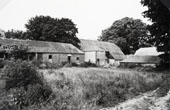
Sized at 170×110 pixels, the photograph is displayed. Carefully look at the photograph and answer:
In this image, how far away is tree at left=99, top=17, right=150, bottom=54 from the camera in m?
57.4

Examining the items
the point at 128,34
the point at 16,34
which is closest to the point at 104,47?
the point at 128,34

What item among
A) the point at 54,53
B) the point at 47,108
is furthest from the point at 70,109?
the point at 54,53

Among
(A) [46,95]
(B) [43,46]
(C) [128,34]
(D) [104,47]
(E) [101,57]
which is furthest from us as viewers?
(C) [128,34]

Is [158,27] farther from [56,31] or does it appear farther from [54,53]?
[56,31]

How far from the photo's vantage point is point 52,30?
42250mm

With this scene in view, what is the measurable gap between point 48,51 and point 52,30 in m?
10.8

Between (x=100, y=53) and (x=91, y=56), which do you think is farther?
(x=91, y=56)

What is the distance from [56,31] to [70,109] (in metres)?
36.9

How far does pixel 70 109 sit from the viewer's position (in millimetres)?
7168

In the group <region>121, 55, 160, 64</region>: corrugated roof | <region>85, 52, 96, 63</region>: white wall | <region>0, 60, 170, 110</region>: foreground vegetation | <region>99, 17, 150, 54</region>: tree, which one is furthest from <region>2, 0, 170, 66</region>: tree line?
<region>0, 60, 170, 110</region>: foreground vegetation

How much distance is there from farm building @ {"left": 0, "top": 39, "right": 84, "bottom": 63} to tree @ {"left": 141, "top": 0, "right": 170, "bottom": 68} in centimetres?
1834

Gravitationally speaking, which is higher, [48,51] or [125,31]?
[125,31]

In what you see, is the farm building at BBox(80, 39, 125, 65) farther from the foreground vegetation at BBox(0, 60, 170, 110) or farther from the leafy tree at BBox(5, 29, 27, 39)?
the foreground vegetation at BBox(0, 60, 170, 110)

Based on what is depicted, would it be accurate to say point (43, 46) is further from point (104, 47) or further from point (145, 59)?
point (145, 59)
